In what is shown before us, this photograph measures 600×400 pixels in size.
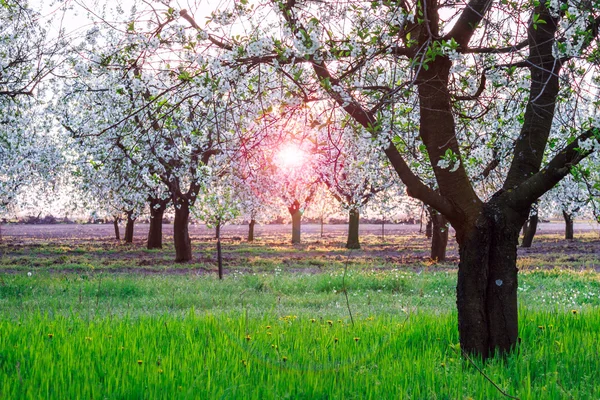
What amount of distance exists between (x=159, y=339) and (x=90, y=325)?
4.00 ft

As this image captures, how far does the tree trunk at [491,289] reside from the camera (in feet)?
17.2

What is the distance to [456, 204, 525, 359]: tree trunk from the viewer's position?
5250mm

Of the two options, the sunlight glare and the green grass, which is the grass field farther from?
the sunlight glare

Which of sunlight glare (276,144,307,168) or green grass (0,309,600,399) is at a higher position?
sunlight glare (276,144,307,168)

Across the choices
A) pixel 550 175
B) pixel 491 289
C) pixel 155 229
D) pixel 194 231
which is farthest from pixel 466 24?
pixel 194 231

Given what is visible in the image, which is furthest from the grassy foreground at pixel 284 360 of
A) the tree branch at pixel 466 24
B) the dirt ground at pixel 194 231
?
the dirt ground at pixel 194 231

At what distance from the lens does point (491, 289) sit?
528 cm

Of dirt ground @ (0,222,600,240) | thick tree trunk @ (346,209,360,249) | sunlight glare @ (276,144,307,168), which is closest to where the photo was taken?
sunlight glare @ (276,144,307,168)

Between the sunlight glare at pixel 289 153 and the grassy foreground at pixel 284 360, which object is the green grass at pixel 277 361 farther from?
the sunlight glare at pixel 289 153

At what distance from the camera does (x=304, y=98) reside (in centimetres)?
539

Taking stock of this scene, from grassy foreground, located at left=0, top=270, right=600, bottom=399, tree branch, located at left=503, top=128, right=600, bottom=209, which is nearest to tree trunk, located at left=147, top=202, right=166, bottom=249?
grassy foreground, located at left=0, top=270, right=600, bottom=399

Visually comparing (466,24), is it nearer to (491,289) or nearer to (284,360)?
(491,289)

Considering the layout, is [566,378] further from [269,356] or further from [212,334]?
[212,334]

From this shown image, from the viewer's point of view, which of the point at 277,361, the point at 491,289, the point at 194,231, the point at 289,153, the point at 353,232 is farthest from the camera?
the point at 194,231
